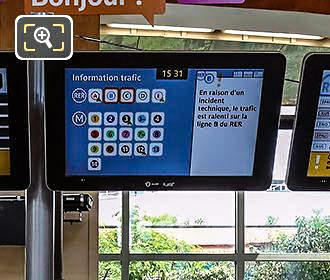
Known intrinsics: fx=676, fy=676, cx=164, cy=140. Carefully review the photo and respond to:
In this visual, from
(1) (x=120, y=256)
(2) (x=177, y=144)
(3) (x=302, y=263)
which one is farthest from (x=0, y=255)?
(3) (x=302, y=263)

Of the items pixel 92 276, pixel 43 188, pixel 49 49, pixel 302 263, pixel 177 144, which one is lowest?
pixel 302 263

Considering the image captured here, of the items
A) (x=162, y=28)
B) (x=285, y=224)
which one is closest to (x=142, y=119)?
(x=162, y=28)

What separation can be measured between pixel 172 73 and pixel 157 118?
13cm

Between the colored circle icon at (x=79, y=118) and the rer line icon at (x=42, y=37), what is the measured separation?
0.66ft

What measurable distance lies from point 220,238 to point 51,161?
617 cm

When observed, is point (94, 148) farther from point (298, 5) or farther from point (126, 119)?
point (298, 5)

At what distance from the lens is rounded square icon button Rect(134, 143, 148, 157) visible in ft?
5.79

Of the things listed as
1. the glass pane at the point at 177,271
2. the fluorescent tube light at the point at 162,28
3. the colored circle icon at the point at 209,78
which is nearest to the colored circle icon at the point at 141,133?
the colored circle icon at the point at 209,78

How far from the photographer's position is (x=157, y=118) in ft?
5.74

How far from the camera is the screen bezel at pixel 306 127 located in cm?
176

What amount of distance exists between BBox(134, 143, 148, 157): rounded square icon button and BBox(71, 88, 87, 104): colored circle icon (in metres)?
0.18

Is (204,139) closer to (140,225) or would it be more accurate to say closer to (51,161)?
(51,161)

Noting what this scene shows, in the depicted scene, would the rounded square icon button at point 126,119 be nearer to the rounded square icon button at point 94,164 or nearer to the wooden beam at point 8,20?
the rounded square icon button at point 94,164

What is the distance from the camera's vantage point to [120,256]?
768 cm
